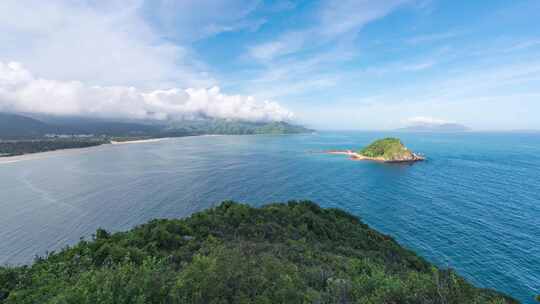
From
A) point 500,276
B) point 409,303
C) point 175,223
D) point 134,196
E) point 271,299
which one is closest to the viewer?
point 409,303

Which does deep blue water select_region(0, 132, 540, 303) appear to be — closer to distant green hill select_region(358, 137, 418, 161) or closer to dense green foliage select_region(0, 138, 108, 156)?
distant green hill select_region(358, 137, 418, 161)

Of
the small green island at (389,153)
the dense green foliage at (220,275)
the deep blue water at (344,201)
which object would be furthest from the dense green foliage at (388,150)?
the dense green foliage at (220,275)

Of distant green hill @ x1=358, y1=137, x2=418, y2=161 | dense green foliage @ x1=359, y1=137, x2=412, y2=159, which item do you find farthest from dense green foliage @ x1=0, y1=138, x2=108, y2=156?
dense green foliage @ x1=359, y1=137, x2=412, y2=159

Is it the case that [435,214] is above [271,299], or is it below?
below

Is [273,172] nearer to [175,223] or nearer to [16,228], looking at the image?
[175,223]

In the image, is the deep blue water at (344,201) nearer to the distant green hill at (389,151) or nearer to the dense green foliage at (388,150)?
the distant green hill at (389,151)

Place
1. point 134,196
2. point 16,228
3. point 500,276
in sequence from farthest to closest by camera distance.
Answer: point 134,196 → point 16,228 → point 500,276

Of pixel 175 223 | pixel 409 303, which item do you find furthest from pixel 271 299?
pixel 175 223

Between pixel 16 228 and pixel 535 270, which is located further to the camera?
pixel 16 228

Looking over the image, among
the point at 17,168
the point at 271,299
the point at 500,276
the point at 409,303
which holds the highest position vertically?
the point at 409,303
